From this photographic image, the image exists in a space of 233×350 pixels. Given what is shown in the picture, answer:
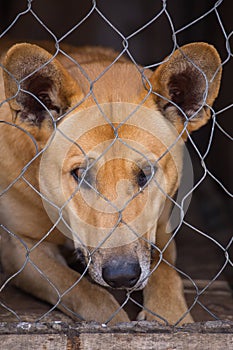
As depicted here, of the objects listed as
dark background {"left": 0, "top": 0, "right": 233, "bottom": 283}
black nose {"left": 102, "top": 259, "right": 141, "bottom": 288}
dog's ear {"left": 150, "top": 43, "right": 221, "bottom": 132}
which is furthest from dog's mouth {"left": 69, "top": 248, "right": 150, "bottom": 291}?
dark background {"left": 0, "top": 0, "right": 233, "bottom": 283}

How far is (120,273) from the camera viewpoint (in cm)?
230

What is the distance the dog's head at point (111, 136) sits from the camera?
2328 millimetres

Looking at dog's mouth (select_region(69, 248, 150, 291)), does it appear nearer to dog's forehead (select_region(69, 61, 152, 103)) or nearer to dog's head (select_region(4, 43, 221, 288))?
dog's head (select_region(4, 43, 221, 288))

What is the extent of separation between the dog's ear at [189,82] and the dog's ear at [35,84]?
35 cm

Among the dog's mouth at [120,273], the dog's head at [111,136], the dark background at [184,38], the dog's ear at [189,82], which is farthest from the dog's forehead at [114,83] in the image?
the dark background at [184,38]

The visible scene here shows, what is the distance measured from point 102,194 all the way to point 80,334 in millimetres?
537

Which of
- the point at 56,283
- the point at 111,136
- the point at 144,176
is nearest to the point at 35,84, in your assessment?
the point at 111,136

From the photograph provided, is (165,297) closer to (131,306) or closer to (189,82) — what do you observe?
(131,306)

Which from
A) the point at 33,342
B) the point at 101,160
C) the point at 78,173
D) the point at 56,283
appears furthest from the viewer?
the point at 56,283

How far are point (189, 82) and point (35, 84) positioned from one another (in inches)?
23.6

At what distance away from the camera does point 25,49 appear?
7.33 feet

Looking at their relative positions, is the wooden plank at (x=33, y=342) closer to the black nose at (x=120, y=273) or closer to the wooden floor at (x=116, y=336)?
the wooden floor at (x=116, y=336)

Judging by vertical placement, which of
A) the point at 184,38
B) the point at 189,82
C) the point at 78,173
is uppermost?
the point at 189,82

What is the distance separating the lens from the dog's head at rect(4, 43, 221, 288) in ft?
7.64
